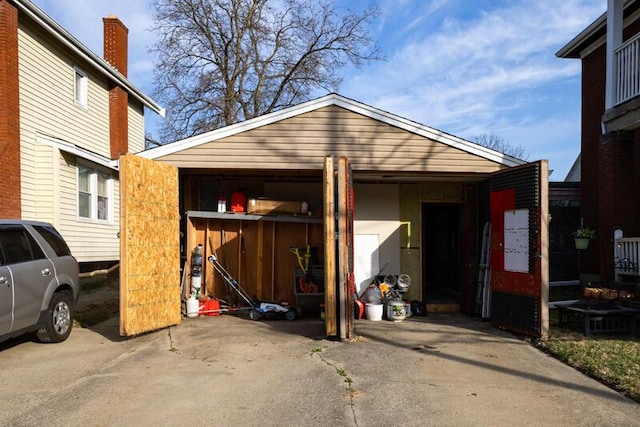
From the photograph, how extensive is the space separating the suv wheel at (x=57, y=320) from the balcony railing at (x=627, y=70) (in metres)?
10.9

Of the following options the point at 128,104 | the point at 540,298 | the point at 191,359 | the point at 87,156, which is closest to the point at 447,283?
the point at 540,298

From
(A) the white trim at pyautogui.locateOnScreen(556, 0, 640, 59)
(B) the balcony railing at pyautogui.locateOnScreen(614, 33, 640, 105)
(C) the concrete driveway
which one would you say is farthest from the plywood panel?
(A) the white trim at pyautogui.locateOnScreen(556, 0, 640, 59)

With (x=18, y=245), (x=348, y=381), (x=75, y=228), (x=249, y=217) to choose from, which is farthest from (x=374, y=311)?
(x=75, y=228)

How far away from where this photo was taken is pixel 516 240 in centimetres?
865

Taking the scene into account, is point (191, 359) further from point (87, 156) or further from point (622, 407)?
point (87, 156)

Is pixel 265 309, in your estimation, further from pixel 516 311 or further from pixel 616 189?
pixel 616 189

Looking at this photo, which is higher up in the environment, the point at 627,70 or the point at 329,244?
the point at 627,70

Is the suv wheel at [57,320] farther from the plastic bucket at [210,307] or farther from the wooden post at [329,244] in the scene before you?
the wooden post at [329,244]

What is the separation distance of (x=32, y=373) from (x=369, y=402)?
4.18 meters

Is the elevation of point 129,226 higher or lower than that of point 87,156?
lower

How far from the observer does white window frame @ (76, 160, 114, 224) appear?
1474cm

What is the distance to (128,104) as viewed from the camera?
19.8 meters

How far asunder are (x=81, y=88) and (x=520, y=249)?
544 inches

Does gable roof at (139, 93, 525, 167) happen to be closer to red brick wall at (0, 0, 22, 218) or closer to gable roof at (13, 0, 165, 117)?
red brick wall at (0, 0, 22, 218)
